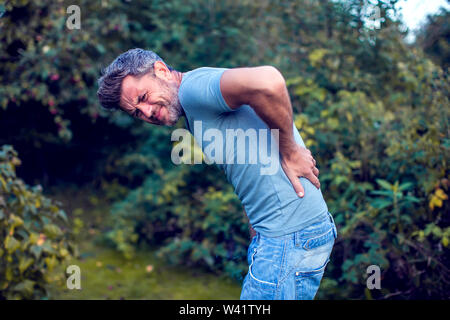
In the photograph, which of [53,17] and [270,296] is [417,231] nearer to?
[270,296]

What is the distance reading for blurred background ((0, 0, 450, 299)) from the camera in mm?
3150

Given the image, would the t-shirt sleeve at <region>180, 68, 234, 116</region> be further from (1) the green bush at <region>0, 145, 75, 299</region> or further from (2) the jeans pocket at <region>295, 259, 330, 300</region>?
(1) the green bush at <region>0, 145, 75, 299</region>

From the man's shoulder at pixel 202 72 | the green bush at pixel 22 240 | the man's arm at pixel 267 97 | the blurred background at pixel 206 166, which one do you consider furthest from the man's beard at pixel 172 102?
the green bush at pixel 22 240

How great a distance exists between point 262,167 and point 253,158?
2.2 inches

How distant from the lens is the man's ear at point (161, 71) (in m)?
1.80

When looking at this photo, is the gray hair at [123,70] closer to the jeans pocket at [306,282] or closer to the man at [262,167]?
the man at [262,167]

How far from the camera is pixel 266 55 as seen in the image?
488cm

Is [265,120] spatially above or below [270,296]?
above

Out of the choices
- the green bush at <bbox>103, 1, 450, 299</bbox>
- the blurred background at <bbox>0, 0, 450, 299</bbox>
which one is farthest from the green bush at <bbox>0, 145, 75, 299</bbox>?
the green bush at <bbox>103, 1, 450, 299</bbox>

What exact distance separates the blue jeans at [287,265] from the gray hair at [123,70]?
2.96ft

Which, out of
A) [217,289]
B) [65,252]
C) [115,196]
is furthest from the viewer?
[115,196]

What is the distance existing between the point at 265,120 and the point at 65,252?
235 cm
